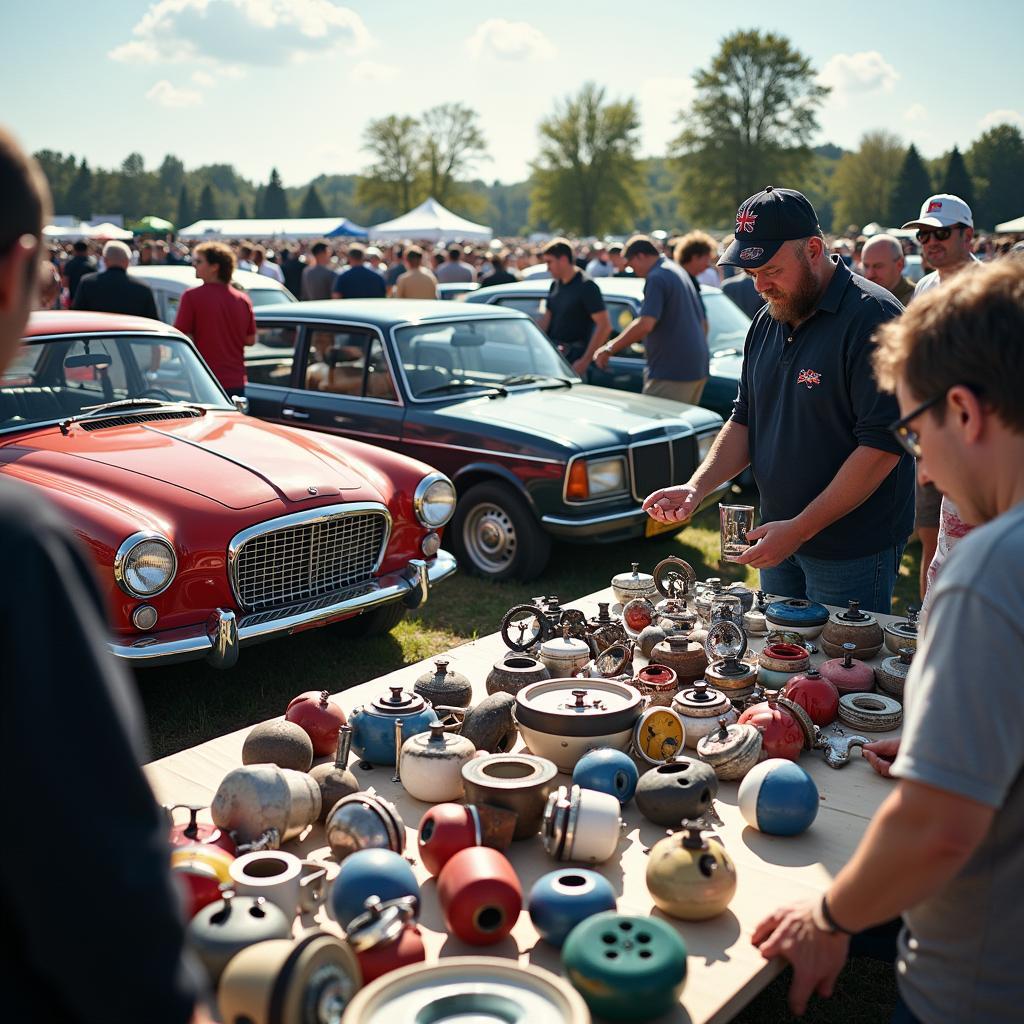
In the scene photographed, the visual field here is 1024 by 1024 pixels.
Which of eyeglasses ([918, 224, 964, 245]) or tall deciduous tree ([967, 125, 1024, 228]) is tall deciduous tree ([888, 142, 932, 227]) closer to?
tall deciduous tree ([967, 125, 1024, 228])

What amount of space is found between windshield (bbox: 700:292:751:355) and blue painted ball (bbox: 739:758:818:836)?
26.3 feet

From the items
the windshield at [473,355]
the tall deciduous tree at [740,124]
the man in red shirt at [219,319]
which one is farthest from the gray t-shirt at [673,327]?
the tall deciduous tree at [740,124]

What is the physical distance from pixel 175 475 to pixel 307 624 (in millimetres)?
950

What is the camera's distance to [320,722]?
9.38 ft

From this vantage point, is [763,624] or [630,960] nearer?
[630,960]

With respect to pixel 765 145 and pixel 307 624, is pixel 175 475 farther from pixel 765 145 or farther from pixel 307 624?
pixel 765 145

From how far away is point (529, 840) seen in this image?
2.39 metres

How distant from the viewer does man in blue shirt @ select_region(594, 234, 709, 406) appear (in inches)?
332

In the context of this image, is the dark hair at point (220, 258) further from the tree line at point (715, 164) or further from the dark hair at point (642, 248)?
the tree line at point (715, 164)

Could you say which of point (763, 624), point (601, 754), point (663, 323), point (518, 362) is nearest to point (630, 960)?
point (601, 754)

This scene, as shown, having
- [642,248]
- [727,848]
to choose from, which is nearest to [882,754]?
[727,848]

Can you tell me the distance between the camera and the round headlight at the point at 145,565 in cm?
432

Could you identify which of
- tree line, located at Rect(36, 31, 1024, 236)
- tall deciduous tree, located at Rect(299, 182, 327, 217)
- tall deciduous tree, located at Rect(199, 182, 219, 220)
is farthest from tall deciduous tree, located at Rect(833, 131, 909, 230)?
tall deciduous tree, located at Rect(199, 182, 219, 220)

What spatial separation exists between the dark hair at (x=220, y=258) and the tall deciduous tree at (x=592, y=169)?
6258 centimetres
